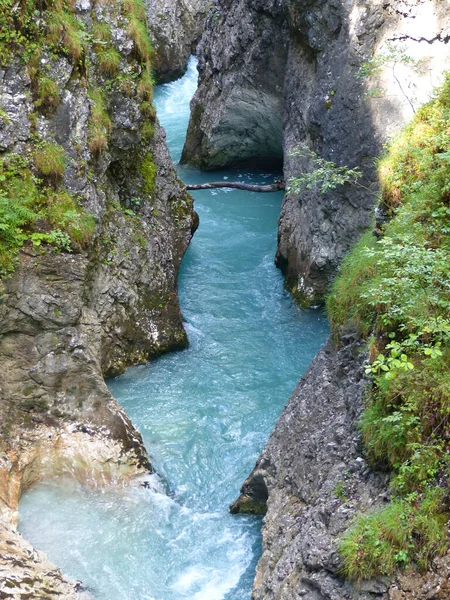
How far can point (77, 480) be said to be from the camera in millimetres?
8406

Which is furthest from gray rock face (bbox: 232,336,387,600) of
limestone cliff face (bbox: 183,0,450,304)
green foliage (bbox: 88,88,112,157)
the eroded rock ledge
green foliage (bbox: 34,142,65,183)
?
limestone cliff face (bbox: 183,0,450,304)

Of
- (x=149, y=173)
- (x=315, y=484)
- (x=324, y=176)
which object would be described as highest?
(x=324, y=176)

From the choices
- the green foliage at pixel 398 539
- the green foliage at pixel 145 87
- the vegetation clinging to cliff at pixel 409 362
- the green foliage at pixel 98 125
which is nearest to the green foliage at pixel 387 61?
the vegetation clinging to cliff at pixel 409 362

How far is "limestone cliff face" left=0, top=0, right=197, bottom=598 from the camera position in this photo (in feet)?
27.7

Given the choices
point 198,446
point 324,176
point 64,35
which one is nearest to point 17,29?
point 64,35

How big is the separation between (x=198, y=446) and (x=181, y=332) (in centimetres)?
280

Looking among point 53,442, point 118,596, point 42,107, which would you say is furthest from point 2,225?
point 118,596

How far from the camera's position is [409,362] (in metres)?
5.07

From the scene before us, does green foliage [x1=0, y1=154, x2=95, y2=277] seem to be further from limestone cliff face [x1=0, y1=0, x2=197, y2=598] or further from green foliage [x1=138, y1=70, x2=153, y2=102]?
green foliage [x1=138, y1=70, x2=153, y2=102]

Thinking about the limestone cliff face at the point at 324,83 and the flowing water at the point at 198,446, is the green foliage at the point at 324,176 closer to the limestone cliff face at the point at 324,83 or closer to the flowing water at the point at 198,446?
the limestone cliff face at the point at 324,83

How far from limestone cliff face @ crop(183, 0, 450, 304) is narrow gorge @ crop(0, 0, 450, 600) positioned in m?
0.05

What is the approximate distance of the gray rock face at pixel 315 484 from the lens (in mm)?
5266

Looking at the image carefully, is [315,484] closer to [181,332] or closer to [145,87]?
[181,332]

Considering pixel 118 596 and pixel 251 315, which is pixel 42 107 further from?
pixel 118 596
